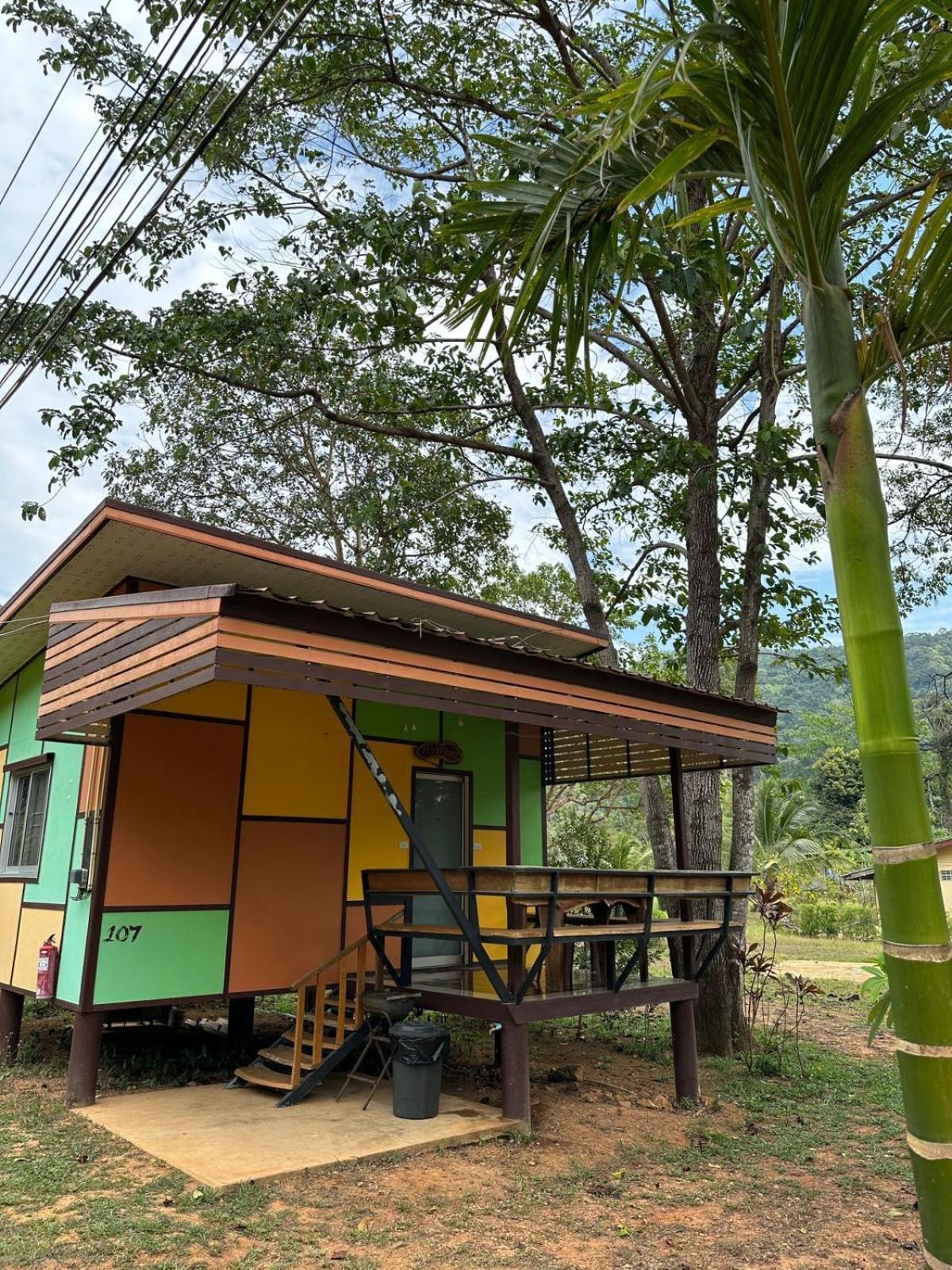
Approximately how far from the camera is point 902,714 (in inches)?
84.8

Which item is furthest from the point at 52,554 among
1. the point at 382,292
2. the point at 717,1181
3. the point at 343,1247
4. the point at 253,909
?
the point at 717,1181

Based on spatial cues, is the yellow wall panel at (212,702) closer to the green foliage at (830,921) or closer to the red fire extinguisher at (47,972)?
the red fire extinguisher at (47,972)

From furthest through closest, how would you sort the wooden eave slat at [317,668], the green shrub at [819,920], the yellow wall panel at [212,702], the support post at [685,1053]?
the green shrub at [819,920] < the yellow wall panel at [212,702] < the support post at [685,1053] < the wooden eave slat at [317,668]

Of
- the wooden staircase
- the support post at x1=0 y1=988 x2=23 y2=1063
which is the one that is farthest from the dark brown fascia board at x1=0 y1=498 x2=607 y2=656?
the support post at x1=0 y1=988 x2=23 y2=1063

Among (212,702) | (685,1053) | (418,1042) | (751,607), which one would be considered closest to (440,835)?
(212,702)

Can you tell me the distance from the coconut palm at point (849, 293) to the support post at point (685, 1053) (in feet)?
19.5

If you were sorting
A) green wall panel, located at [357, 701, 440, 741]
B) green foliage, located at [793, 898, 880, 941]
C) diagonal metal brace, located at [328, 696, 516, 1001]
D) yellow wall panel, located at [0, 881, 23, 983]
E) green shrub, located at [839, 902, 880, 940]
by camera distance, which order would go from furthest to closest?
1. green foliage, located at [793, 898, 880, 941]
2. green shrub, located at [839, 902, 880, 940]
3. green wall panel, located at [357, 701, 440, 741]
4. yellow wall panel, located at [0, 881, 23, 983]
5. diagonal metal brace, located at [328, 696, 516, 1001]

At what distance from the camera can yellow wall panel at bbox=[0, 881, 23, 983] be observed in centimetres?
869

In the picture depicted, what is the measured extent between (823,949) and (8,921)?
18560 millimetres

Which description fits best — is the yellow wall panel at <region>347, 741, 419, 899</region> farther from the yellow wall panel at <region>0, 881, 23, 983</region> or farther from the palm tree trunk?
the palm tree trunk

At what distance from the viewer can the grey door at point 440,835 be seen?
9.30 meters

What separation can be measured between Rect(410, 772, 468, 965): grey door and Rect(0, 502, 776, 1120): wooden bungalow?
1.1 inches

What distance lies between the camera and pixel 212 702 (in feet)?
26.1

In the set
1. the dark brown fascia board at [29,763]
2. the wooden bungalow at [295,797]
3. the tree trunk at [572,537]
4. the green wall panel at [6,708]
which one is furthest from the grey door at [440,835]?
the green wall panel at [6,708]
